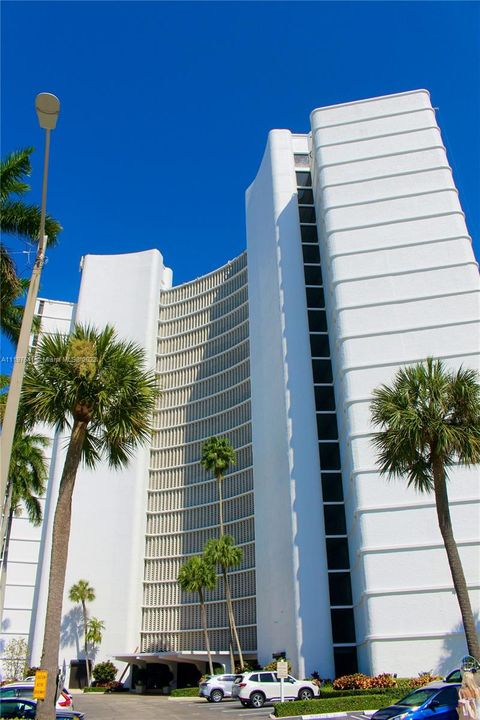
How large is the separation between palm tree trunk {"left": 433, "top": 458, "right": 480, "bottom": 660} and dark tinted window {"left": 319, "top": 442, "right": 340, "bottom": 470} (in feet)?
86.3

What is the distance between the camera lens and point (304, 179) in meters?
60.2

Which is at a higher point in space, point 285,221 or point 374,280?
point 285,221

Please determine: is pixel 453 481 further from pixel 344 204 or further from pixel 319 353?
pixel 344 204

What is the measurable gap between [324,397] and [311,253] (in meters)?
14.4

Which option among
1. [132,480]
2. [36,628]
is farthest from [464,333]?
[36,628]

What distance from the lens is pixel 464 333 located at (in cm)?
4284

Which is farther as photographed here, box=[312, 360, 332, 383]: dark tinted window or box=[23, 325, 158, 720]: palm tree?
box=[312, 360, 332, 383]: dark tinted window

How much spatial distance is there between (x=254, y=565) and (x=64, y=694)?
105 feet

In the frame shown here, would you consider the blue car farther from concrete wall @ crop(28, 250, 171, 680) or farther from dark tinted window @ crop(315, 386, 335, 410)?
concrete wall @ crop(28, 250, 171, 680)

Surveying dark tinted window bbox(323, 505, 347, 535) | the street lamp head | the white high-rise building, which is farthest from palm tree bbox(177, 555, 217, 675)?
the street lamp head

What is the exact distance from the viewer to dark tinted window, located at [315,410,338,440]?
4938cm

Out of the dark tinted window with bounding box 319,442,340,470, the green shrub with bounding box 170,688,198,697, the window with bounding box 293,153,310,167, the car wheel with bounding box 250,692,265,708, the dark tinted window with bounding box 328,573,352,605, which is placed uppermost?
the window with bounding box 293,153,310,167

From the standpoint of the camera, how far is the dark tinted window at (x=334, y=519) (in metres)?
46.1

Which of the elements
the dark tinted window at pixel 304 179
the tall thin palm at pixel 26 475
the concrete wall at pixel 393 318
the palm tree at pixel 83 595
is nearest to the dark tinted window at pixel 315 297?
the concrete wall at pixel 393 318
